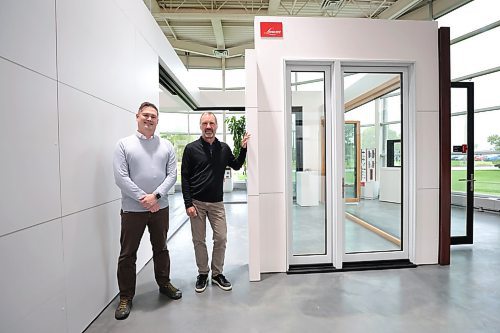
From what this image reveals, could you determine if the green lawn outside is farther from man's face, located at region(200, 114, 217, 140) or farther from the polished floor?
man's face, located at region(200, 114, 217, 140)

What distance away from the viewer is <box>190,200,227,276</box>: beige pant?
9.86 ft

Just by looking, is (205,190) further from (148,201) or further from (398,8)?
(398,8)

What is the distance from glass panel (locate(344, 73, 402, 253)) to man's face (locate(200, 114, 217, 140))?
66.3 inches

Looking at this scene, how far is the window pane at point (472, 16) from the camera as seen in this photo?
5926 mm

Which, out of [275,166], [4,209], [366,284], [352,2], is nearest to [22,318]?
[4,209]

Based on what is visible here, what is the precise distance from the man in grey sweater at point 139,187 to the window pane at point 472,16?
6724mm

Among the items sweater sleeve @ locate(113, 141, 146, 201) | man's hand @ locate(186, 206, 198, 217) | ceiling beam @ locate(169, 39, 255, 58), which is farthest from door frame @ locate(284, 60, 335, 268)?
ceiling beam @ locate(169, 39, 255, 58)

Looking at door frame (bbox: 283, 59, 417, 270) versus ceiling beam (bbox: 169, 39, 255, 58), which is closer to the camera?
door frame (bbox: 283, 59, 417, 270)

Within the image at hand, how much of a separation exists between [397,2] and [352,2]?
3.42 feet

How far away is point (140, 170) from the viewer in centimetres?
251

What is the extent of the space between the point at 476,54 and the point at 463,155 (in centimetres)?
374

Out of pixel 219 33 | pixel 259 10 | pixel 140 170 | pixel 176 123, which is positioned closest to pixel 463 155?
pixel 140 170

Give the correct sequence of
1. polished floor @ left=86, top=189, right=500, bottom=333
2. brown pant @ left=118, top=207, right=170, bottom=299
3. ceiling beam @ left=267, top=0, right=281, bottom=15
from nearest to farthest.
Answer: polished floor @ left=86, top=189, right=500, bottom=333 → brown pant @ left=118, top=207, right=170, bottom=299 → ceiling beam @ left=267, top=0, right=281, bottom=15

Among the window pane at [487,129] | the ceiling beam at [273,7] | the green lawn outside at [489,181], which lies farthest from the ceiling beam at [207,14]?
the green lawn outside at [489,181]
